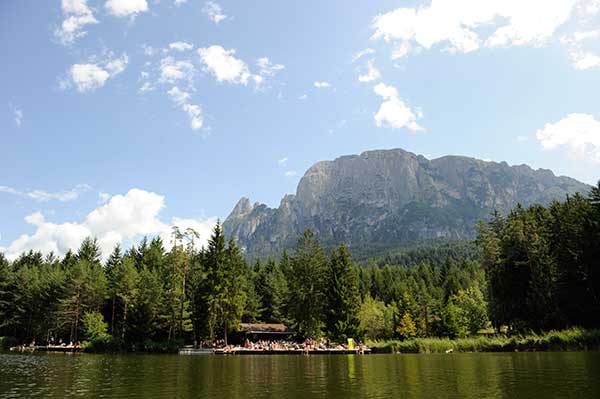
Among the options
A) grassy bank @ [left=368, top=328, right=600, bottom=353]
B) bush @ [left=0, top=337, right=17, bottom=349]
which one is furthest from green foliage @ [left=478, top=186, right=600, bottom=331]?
bush @ [left=0, top=337, right=17, bottom=349]

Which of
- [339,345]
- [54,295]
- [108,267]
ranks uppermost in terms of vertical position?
[108,267]

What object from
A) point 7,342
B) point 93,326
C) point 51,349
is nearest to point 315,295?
point 93,326

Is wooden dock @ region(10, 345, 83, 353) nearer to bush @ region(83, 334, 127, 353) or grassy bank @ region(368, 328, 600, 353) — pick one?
bush @ region(83, 334, 127, 353)

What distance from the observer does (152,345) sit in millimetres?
57812

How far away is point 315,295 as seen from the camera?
63.9 m

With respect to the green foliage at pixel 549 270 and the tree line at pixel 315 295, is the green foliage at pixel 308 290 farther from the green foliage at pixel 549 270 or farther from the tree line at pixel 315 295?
the green foliage at pixel 549 270

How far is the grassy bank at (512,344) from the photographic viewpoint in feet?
122

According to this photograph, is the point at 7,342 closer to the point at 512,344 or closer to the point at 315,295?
the point at 315,295

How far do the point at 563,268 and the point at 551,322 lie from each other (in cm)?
609

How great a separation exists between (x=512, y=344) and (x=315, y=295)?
2812 cm

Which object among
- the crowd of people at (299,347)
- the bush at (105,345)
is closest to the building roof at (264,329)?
the crowd of people at (299,347)

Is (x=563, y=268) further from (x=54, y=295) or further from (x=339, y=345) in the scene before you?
(x=54, y=295)

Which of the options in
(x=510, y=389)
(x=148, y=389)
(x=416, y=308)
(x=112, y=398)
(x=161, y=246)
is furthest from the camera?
(x=161, y=246)

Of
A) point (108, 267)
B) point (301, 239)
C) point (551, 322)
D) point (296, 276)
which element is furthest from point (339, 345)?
point (108, 267)
